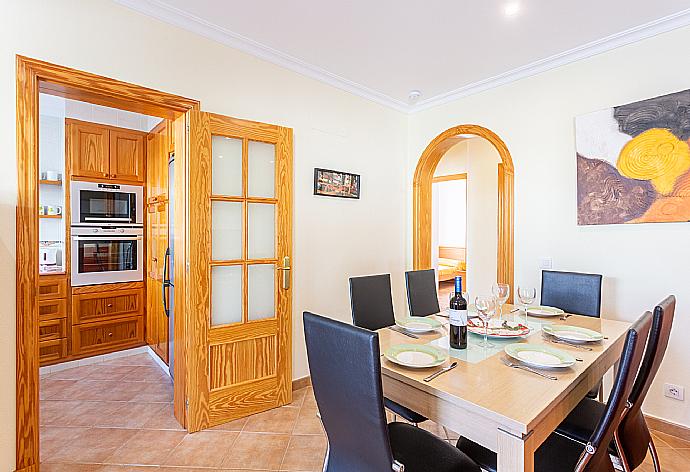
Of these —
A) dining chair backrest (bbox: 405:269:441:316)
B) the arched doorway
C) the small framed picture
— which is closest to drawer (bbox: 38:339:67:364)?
the small framed picture

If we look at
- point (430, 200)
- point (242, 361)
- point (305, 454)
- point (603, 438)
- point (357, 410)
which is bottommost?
point (305, 454)

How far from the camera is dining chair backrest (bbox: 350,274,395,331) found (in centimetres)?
238

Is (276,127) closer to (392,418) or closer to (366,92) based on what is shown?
(366,92)

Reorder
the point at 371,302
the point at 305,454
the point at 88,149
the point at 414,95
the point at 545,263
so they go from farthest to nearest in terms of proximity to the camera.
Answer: the point at 88,149 < the point at 414,95 < the point at 545,263 < the point at 371,302 < the point at 305,454

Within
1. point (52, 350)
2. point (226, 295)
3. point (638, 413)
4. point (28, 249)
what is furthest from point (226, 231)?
point (638, 413)

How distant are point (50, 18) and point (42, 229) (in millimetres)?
2708

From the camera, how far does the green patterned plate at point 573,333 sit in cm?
176

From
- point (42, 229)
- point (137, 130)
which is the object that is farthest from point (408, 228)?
point (42, 229)

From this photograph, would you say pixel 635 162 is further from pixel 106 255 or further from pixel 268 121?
pixel 106 255

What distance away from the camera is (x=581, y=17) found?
2346 mm

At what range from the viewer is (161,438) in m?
2.37

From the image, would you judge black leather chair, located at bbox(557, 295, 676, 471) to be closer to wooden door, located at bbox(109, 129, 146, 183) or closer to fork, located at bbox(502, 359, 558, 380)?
fork, located at bbox(502, 359, 558, 380)

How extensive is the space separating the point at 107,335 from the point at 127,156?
191cm

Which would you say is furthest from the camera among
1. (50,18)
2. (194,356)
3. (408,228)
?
(408,228)
